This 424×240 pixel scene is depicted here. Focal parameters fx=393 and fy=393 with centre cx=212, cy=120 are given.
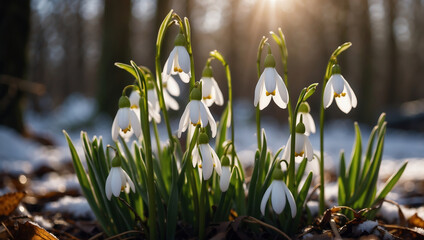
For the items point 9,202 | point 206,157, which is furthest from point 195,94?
point 9,202

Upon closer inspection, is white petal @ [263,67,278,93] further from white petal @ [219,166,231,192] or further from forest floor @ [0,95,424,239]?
forest floor @ [0,95,424,239]

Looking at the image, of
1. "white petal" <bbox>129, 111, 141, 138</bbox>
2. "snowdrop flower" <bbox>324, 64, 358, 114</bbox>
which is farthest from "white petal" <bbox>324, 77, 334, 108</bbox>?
"white petal" <bbox>129, 111, 141, 138</bbox>

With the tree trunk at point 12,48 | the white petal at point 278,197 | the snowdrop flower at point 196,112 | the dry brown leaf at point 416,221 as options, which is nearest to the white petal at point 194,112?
the snowdrop flower at point 196,112

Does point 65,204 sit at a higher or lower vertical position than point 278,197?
lower

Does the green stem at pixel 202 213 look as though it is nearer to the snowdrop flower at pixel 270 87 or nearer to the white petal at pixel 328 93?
the snowdrop flower at pixel 270 87

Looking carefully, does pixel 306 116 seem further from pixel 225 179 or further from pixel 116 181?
pixel 116 181
